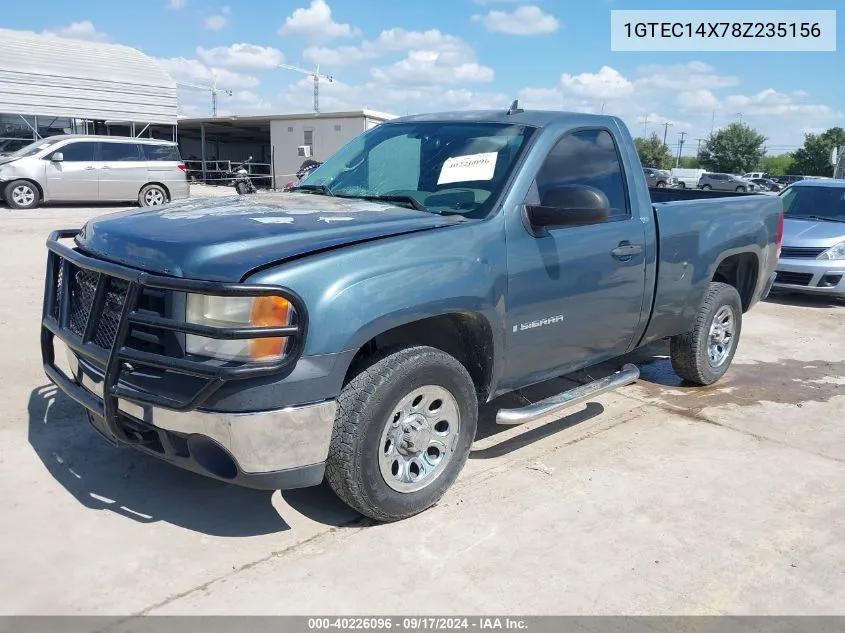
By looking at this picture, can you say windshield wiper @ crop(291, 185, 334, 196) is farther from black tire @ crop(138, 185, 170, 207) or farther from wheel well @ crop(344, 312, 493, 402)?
black tire @ crop(138, 185, 170, 207)

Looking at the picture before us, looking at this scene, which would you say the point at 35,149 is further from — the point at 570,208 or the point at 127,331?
the point at 570,208

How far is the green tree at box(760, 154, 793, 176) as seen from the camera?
81.1m

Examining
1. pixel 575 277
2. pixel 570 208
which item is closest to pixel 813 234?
pixel 575 277

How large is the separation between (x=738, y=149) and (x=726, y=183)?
30.6 metres

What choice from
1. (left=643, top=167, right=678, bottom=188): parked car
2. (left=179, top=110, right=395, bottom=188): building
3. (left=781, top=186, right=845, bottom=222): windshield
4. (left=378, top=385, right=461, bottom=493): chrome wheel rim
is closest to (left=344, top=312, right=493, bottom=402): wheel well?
(left=378, top=385, right=461, bottom=493): chrome wheel rim

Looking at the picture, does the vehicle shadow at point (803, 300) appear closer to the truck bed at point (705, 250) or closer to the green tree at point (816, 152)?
the truck bed at point (705, 250)

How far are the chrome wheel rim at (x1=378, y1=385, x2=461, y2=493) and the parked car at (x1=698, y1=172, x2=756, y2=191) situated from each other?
50004 millimetres

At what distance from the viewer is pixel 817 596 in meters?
3.05

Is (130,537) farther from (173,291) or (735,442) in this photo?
(735,442)

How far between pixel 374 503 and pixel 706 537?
1558 mm

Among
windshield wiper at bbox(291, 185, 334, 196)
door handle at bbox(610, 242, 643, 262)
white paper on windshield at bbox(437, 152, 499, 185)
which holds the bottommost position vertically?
door handle at bbox(610, 242, 643, 262)

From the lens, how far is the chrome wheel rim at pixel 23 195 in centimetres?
1670

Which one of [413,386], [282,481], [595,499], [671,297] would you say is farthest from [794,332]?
[282,481]

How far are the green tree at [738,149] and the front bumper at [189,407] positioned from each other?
83410 mm
